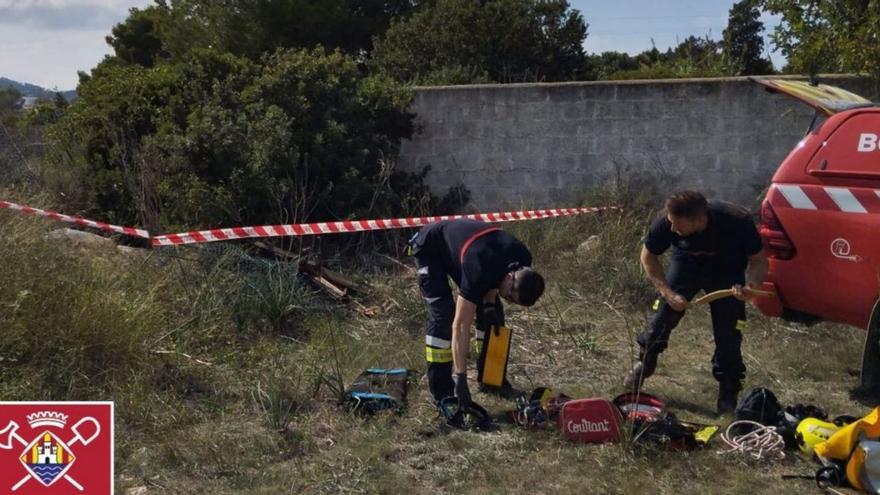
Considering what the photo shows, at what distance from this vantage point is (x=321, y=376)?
17.7 ft

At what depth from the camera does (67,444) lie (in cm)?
377

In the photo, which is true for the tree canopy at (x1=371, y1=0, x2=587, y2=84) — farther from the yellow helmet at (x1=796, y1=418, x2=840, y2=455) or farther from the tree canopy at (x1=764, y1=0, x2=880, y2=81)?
the yellow helmet at (x1=796, y1=418, x2=840, y2=455)

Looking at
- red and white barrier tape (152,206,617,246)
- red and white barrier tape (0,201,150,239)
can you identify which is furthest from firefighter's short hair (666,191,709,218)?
red and white barrier tape (0,201,150,239)

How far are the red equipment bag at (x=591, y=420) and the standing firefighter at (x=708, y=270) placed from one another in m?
0.47

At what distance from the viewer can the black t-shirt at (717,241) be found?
209 inches

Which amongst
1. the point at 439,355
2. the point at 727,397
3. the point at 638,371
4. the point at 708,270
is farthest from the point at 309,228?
the point at 727,397

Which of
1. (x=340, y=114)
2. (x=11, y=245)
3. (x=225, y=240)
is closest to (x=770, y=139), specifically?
(x=340, y=114)

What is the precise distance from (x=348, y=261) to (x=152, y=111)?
10.3ft

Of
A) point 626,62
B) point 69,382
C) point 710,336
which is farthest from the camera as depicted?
point 626,62

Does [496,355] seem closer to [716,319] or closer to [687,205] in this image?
[716,319]

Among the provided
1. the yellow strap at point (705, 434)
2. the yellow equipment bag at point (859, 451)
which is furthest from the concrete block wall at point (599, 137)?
the yellow equipment bag at point (859, 451)

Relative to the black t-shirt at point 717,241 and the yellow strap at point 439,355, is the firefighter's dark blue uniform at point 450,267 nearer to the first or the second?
the yellow strap at point 439,355

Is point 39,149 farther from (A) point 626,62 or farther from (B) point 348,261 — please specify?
(A) point 626,62

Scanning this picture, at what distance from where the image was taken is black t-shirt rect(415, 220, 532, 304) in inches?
198
